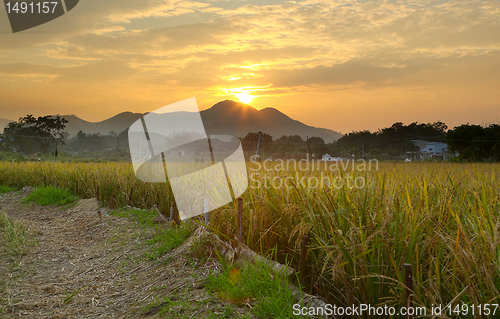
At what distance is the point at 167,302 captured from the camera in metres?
2.50

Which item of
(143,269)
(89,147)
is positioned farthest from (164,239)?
(89,147)

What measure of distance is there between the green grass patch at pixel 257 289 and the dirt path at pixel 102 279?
0.29 feet

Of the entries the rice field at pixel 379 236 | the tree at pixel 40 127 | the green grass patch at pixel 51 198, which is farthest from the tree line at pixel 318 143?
the rice field at pixel 379 236

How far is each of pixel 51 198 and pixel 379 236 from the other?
7762 millimetres

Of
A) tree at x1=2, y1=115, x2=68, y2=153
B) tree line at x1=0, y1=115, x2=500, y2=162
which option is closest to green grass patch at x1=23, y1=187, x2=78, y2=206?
tree line at x1=0, y1=115, x2=500, y2=162

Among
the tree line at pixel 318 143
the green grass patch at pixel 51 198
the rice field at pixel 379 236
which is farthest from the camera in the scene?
the tree line at pixel 318 143

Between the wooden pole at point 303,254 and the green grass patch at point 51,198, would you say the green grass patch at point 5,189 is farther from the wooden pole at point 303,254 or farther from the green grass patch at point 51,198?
the wooden pole at point 303,254

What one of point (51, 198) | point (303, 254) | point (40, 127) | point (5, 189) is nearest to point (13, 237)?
point (51, 198)

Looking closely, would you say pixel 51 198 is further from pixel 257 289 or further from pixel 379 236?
pixel 379 236

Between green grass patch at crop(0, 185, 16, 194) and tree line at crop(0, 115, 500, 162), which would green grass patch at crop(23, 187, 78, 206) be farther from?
tree line at crop(0, 115, 500, 162)

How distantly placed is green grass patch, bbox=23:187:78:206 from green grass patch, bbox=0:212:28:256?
1926mm

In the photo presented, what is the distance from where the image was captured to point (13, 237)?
4.66 m

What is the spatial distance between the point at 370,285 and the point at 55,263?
3.92 meters

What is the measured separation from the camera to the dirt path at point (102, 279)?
2529 millimetres
